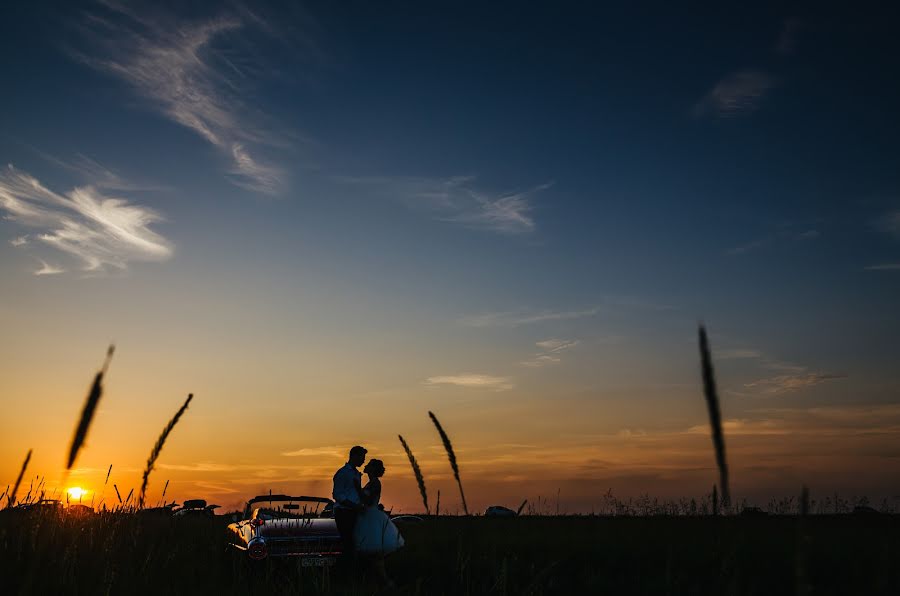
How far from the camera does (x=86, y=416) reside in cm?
178

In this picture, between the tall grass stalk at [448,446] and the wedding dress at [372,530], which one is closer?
the tall grass stalk at [448,446]

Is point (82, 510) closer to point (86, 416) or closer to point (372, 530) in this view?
point (372, 530)

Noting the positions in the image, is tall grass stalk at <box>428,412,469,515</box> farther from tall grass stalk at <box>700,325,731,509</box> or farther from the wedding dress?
the wedding dress

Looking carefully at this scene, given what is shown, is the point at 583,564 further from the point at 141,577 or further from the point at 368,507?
the point at 141,577

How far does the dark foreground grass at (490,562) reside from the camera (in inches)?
195

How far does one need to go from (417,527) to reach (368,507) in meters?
6.91

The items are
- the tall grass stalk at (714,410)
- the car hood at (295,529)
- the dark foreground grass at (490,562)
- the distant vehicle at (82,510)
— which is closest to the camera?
the tall grass stalk at (714,410)

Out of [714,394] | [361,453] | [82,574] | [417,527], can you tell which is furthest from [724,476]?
[417,527]

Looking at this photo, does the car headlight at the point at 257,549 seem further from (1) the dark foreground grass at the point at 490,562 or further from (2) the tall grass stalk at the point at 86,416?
(2) the tall grass stalk at the point at 86,416

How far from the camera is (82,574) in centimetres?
568

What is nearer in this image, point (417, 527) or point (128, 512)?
point (128, 512)

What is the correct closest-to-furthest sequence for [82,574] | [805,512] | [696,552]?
[805,512], [82,574], [696,552]

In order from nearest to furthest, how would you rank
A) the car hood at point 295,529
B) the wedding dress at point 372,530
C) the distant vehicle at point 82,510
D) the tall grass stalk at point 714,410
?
the tall grass stalk at point 714,410, the distant vehicle at point 82,510, the wedding dress at point 372,530, the car hood at point 295,529

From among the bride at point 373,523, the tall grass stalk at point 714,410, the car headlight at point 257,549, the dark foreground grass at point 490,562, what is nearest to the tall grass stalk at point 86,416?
the dark foreground grass at point 490,562
